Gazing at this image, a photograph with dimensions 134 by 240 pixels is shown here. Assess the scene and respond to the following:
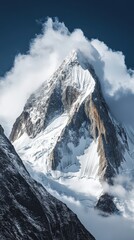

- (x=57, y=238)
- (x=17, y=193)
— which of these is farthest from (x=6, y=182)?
(x=57, y=238)

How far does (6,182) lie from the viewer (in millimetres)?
193625

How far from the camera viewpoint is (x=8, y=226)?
183 m

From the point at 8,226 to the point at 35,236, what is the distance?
8319mm

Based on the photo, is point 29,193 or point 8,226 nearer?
point 8,226

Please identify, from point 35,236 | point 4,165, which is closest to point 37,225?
point 35,236

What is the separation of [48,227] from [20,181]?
13.0 metres

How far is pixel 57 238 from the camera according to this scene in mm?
199750

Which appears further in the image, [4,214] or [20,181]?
[20,181]

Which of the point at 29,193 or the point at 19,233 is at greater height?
the point at 29,193

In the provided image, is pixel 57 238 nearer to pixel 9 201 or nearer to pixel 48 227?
pixel 48 227

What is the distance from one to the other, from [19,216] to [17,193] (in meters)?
8.32

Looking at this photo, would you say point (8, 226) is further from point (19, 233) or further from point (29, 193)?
point (29, 193)

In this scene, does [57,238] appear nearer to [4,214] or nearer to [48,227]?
[48,227]

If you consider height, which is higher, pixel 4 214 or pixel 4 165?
pixel 4 165
